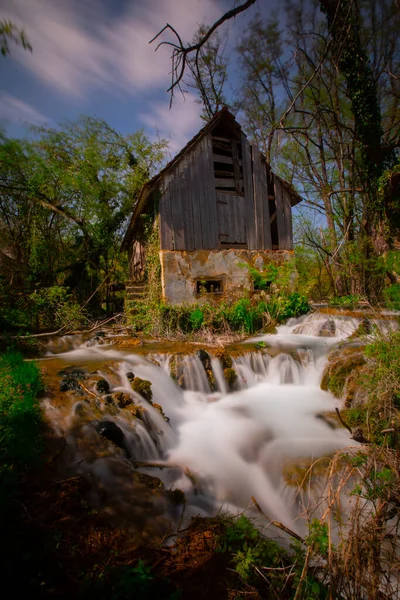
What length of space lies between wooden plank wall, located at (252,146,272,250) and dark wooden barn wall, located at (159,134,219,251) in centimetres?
188

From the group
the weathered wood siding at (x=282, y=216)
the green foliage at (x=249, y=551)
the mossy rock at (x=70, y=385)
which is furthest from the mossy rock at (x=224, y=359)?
the weathered wood siding at (x=282, y=216)

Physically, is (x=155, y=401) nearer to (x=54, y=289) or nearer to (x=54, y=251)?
(x=54, y=289)

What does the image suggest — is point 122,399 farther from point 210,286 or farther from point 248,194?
point 248,194

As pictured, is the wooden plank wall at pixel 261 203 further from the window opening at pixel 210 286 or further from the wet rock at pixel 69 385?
the wet rock at pixel 69 385

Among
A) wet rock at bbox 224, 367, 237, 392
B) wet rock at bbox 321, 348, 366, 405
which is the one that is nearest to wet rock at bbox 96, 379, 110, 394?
wet rock at bbox 224, 367, 237, 392

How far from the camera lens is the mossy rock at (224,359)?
6316 mm

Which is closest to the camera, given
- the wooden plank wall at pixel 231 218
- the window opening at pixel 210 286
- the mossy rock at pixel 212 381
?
the mossy rock at pixel 212 381

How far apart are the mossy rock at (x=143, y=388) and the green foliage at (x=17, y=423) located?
4.72 ft

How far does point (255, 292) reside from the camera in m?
10.8

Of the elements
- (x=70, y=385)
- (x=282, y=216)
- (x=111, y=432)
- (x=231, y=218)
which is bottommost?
A: (x=111, y=432)

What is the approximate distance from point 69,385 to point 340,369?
4.71m

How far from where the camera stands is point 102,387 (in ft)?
14.3

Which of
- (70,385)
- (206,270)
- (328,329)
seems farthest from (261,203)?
(70,385)

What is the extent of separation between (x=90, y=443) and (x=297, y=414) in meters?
3.44
